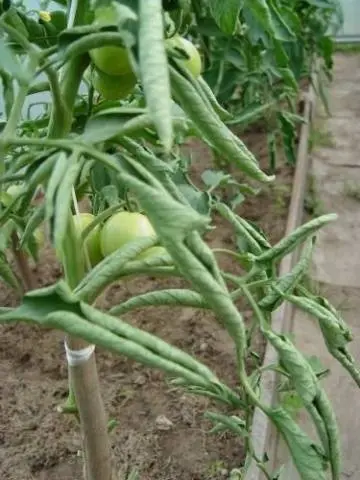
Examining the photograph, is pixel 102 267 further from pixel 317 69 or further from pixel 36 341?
pixel 317 69

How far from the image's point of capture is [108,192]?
3.16 ft

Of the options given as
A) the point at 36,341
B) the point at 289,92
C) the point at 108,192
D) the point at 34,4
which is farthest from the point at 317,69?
the point at 108,192

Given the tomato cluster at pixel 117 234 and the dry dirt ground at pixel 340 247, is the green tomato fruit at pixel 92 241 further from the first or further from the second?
the dry dirt ground at pixel 340 247

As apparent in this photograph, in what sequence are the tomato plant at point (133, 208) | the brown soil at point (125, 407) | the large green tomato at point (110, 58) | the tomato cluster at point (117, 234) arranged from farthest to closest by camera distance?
the brown soil at point (125, 407)
the tomato cluster at point (117, 234)
the large green tomato at point (110, 58)
the tomato plant at point (133, 208)

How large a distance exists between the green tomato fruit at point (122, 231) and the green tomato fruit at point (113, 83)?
16 centimetres

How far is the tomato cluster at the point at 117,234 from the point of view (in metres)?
0.77

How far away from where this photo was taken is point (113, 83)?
25.6 inches

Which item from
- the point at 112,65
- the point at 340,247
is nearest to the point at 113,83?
the point at 112,65

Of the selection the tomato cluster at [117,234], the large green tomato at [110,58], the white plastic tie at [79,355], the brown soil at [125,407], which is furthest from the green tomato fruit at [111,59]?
the brown soil at [125,407]

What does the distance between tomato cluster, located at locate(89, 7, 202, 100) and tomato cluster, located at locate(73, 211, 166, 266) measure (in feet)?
0.51

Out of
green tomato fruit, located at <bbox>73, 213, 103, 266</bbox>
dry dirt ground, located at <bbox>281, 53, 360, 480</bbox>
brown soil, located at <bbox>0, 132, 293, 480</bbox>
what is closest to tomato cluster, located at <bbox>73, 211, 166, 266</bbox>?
green tomato fruit, located at <bbox>73, 213, 103, 266</bbox>

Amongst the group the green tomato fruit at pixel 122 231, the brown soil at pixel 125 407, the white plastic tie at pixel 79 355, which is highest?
the green tomato fruit at pixel 122 231

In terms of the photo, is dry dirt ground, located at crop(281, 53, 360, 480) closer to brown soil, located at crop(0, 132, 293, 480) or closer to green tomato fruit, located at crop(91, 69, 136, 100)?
brown soil, located at crop(0, 132, 293, 480)

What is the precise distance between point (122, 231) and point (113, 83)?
0.60ft
